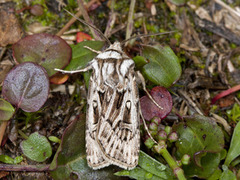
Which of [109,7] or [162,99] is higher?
[109,7]

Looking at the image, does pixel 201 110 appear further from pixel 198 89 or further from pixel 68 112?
pixel 68 112

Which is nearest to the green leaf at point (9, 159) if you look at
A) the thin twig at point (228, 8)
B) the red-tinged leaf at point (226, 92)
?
the red-tinged leaf at point (226, 92)

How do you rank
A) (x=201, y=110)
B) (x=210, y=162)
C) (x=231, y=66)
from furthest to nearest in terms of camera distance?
1. (x=231, y=66)
2. (x=201, y=110)
3. (x=210, y=162)

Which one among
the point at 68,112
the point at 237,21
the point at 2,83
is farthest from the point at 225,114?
the point at 2,83

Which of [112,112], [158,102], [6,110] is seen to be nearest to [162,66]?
[158,102]

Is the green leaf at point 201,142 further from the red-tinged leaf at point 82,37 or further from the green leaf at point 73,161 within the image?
the red-tinged leaf at point 82,37

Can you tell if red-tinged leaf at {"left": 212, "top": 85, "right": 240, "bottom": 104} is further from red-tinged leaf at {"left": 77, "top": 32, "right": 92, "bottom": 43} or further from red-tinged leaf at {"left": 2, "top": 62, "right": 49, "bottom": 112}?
red-tinged leaf at {"left": 2, "top": 62, "right": 49, "bottom": 112}

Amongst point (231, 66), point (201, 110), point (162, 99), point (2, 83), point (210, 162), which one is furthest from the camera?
point (231, 66)
